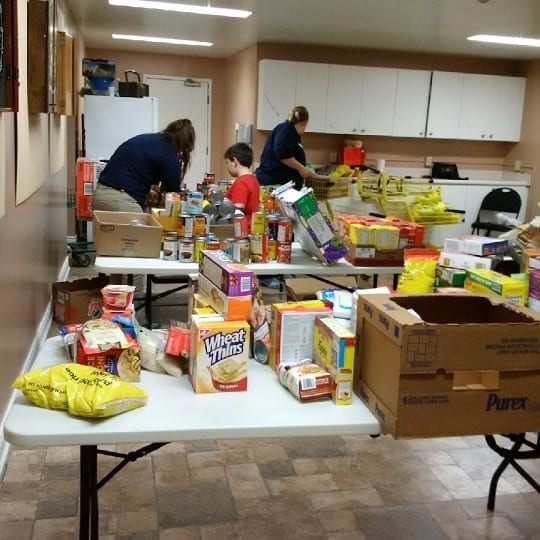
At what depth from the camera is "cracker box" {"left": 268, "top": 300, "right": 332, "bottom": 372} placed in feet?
5.96

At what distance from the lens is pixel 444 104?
797 centimetres

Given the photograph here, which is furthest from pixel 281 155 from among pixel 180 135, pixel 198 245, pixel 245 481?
pixel 245 481

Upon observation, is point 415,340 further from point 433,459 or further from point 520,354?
point 433,459

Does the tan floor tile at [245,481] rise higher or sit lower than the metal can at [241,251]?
lower

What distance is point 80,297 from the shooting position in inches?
164

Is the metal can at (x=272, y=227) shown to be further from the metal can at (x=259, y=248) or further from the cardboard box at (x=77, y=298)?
the cardboard box at (x=77, y=298)

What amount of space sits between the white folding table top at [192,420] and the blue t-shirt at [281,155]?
14.0ft

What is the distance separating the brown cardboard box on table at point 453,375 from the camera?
4.92 feet

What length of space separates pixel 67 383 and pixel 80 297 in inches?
106

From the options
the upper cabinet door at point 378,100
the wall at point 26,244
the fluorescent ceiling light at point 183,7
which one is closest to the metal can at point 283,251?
the wall at point 26,244

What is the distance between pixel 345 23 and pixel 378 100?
A: 1757 mm

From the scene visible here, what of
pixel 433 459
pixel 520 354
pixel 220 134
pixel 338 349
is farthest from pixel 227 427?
pixel 220 134

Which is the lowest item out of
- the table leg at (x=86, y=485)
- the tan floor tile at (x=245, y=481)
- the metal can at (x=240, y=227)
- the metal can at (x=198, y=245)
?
the tan floor tile at (x=245, y=481)

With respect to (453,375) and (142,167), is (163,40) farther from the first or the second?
(453,375)
